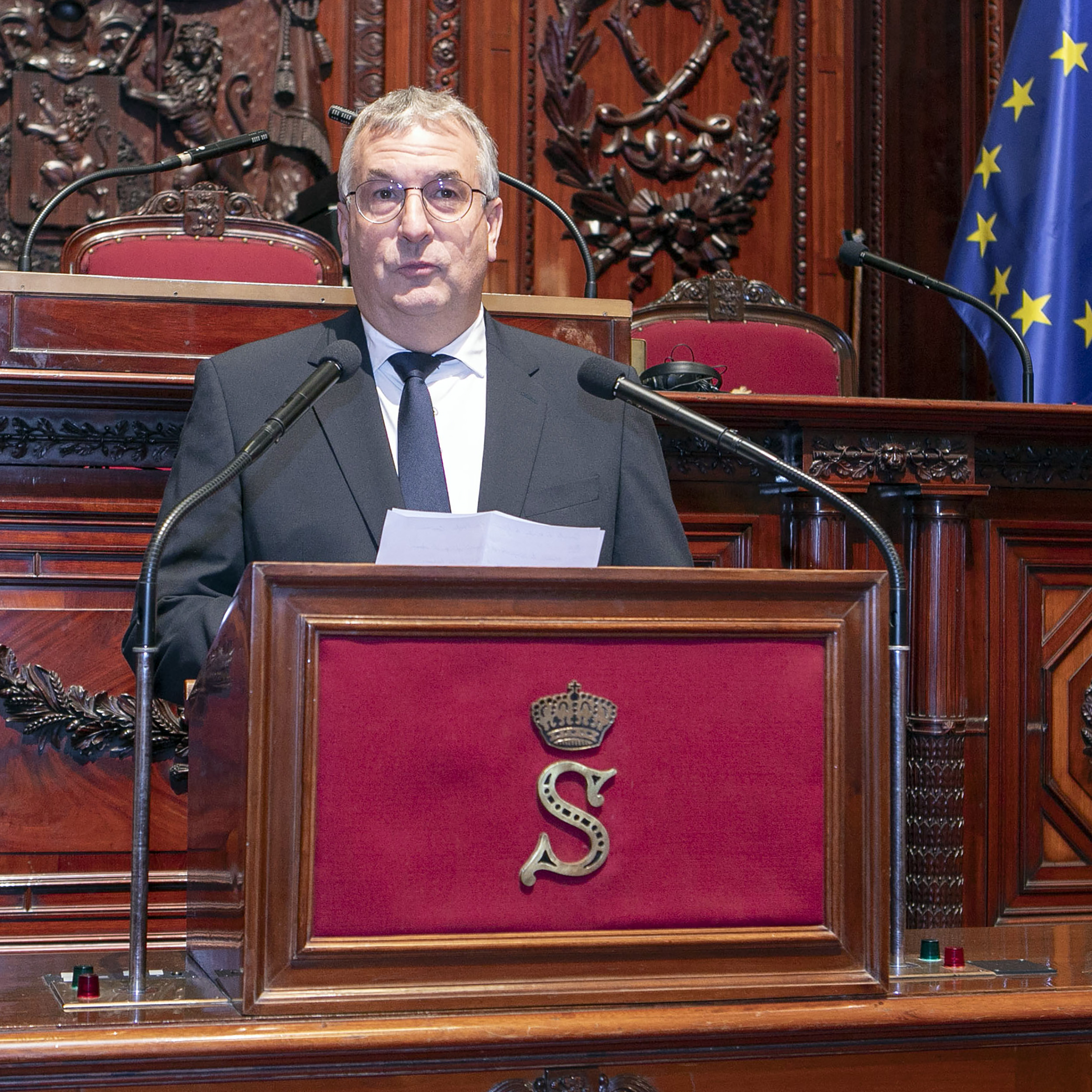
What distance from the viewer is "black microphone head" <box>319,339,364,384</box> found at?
134 centimetres

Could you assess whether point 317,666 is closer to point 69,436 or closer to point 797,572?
point 797,572

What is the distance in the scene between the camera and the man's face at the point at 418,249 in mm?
1767

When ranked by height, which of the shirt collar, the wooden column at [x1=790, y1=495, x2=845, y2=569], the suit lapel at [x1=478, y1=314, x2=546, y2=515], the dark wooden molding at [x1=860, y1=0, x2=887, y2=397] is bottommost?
the wooden column at [x1=790, y1=495, x2=845, y2=569]

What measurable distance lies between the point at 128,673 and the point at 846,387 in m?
1.76

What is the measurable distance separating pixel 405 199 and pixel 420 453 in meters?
0.34

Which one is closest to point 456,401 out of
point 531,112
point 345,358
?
point 345,358

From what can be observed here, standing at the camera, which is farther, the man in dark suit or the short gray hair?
the short gray hair

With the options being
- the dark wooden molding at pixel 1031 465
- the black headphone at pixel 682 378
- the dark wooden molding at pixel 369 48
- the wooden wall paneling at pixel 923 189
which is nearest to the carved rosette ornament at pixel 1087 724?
the dark wooden molding at pixel 1031 465

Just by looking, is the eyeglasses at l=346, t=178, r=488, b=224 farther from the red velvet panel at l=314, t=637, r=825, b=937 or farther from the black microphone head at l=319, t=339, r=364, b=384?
the red velvet panel at l=314, t=637, r=825, b=937

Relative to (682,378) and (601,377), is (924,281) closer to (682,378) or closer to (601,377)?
(682,378)

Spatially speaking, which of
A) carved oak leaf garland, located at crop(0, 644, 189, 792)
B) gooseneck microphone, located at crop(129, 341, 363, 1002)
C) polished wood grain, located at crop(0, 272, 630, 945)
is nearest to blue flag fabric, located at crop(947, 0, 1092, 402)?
polished wood grain, located at crop(0, 272, 630, 945)

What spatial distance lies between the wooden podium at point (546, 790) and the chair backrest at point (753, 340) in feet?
6.41

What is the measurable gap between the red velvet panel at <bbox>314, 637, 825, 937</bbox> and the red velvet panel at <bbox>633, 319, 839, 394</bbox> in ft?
6.62

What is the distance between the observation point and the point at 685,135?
409 centimetres
